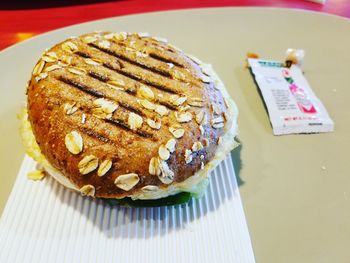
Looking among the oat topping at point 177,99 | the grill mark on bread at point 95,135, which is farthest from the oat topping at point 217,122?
the grill mark on bread at point 95,135

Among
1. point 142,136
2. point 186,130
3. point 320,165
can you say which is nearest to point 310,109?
point 320,165

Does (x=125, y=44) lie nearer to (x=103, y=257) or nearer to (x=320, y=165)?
(x=103, y=257)

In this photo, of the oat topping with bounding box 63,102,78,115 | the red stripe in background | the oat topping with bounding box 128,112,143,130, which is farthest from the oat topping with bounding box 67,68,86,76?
the red stripe in background

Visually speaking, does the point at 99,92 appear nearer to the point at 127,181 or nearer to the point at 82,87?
the point at 82,87

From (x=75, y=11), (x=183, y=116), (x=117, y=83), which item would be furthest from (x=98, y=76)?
(x=75, y=11)

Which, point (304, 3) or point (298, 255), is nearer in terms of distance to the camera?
point (298, 255)

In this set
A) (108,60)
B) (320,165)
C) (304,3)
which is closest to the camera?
(108,60)
